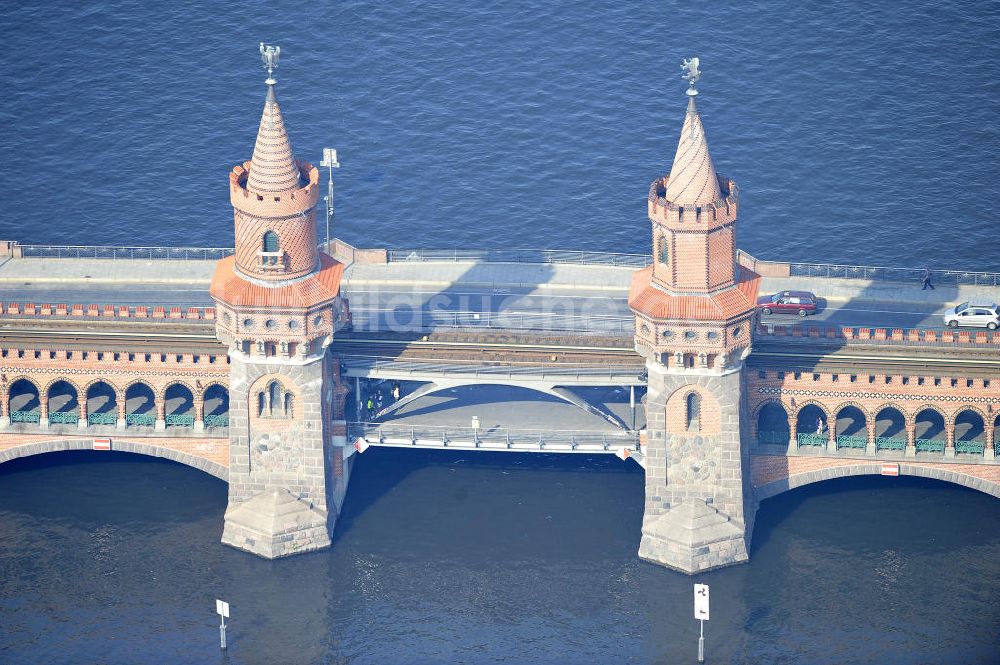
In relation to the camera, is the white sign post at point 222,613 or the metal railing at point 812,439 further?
the metal railing at point 812,439

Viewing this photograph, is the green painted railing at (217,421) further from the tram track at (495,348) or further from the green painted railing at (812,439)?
the green painted railing at (812,439)

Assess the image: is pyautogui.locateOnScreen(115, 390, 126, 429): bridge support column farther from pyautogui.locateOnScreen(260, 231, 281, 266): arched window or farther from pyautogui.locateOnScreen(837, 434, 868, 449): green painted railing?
pyautogui.locateOnScreen(837, 434, 868, 449): green painted railing

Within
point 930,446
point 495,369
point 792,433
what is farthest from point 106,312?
point 930,446

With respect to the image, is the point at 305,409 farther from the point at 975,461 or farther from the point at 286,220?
the point at 975,461

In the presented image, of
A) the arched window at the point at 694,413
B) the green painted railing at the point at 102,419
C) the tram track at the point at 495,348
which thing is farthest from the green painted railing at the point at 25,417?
the arched window at the point at 694,413

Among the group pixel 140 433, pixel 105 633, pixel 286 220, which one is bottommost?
pixel 105 633

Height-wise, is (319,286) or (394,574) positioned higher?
(319,286)

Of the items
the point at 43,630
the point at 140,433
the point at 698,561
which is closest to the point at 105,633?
the point at 43,630
